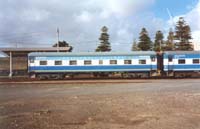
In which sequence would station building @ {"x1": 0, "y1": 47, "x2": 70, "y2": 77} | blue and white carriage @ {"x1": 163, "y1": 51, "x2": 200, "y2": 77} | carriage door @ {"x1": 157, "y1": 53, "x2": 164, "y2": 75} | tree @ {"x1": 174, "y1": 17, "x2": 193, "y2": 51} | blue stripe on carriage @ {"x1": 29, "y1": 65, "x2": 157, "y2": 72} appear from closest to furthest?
blue stripe on carriage @ {"x1": 29, "y1": 65, "x2": 157, "y2": 72} < blue and white carriage @ {"x1": 163, "y1": 51, "x2": 200, "y2": 77} < carriage door @ {"x1": 157, "y1": 53, "x2": 164, "y2": 75} < station building @ {"x1": 0, "y1": 47, "x2": 70, "y2": 77} < tree @ {"x1": 174, "y1": 17, "x2": 193, "y2": 51}

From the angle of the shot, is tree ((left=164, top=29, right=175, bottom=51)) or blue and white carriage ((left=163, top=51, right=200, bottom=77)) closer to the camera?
blue and white carriage ((left=163, top=51, right=200, bottom=77))

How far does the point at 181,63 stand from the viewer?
50.3 m

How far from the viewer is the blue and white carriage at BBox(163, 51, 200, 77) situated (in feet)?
165

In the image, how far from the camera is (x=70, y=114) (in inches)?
572

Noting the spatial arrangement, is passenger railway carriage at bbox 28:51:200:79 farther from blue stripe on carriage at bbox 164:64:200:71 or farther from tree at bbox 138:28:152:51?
tree at bbox 138:28:152:51

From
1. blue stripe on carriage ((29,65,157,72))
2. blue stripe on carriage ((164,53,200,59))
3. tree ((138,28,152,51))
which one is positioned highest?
tree ((138,28,152,51))

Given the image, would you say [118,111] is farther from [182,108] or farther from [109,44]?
[109,44]

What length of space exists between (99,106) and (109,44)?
252 feet

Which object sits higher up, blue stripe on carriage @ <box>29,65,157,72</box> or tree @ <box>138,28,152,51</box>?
tree @ <box>138,28,152,51</box>

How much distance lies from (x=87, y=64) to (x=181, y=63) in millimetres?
12218

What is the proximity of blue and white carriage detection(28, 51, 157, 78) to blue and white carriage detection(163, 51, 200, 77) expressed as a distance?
2.15 meters

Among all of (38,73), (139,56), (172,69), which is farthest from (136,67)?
(38,73)

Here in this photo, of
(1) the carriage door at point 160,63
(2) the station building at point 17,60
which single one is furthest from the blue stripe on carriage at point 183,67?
(2) the station building at point 17,60

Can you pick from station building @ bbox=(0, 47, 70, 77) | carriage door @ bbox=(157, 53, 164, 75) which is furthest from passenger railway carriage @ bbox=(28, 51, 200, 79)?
station building @ bbox=(0, 47, 70, 77)
